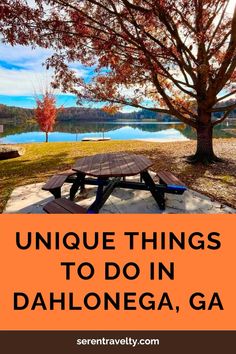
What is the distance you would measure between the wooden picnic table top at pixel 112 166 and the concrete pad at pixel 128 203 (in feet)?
3.06

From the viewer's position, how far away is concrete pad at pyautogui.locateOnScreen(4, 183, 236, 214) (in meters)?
5.86

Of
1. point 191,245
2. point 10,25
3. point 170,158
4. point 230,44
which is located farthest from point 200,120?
point 191,245

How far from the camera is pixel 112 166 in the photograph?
18.2 ft

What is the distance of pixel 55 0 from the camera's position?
25.8ft

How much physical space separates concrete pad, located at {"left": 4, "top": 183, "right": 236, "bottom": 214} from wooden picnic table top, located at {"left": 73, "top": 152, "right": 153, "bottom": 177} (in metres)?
0.93

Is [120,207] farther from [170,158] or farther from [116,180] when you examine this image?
[170,158]

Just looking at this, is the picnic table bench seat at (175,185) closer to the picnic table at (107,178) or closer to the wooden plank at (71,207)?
the picnic table at (107,178)

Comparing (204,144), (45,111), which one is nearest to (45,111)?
(45,111)

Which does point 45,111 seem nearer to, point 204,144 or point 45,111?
point 45,111

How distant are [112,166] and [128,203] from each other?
1.14m

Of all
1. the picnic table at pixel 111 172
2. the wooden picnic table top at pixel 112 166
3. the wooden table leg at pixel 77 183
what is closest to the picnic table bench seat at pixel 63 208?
the picnic table at pixel 111 172

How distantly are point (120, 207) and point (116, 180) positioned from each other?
2.06 ft

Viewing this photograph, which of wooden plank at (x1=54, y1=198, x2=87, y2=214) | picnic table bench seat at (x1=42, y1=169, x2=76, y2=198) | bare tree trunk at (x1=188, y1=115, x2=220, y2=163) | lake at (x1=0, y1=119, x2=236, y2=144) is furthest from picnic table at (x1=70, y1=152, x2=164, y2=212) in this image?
lake at (x1=0, y1=119, x2=236, y2=144)

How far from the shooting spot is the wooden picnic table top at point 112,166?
197 inches
